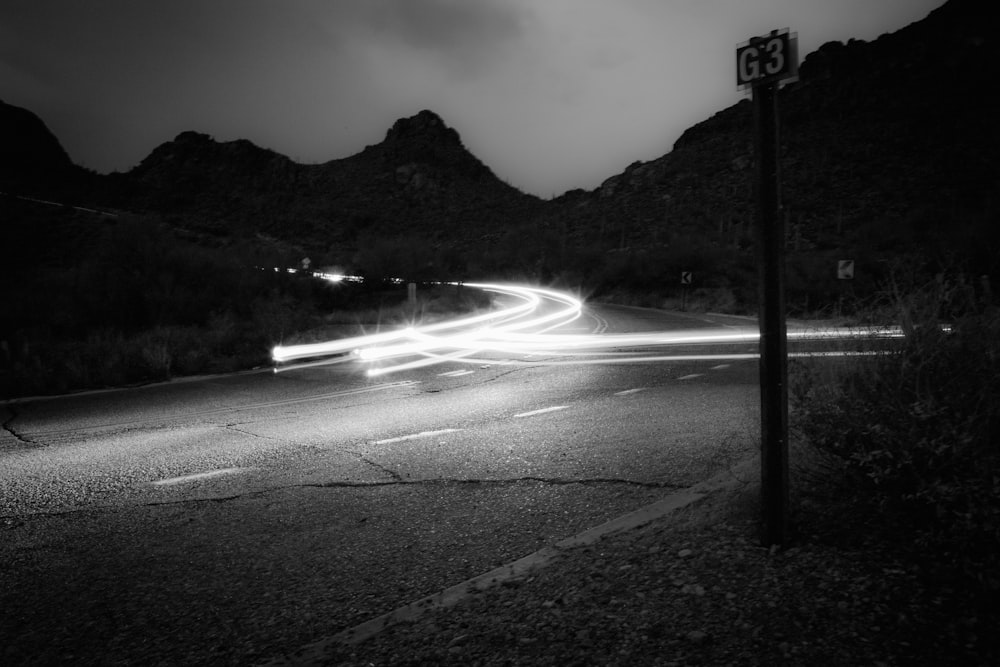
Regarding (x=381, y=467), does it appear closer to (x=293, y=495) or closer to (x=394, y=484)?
(x=394, y=484)

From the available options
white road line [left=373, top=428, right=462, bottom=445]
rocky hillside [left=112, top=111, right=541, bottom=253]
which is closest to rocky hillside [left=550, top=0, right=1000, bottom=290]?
rocky hillside [left=112, top=111, right=541, bottom=253]

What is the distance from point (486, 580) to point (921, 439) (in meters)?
2.51

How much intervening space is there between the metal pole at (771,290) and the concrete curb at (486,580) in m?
1.04

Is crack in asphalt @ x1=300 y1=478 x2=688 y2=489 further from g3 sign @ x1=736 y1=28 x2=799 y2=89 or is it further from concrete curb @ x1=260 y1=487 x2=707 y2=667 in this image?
g3 sign @ x1=736 y1=28 x2=799 y2=89

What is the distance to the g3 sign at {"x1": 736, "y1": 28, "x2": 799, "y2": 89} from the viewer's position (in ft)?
9.26

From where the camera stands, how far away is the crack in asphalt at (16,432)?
267 inches

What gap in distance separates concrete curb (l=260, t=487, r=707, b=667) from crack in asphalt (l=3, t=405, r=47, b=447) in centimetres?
599

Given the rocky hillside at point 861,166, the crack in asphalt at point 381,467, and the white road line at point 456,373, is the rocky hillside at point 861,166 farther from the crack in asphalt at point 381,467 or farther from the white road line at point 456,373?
the crack in asphalt at point 381,467

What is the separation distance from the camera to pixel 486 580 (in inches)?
126

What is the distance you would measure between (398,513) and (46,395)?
938 centimetres

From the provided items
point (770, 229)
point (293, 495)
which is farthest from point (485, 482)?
point (770, 229)

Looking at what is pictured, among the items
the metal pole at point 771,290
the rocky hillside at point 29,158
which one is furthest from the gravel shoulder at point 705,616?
the rocky hillside at point 29,158

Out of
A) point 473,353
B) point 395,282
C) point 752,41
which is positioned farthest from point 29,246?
point 752,41

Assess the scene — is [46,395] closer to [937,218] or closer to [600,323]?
[600,323]
